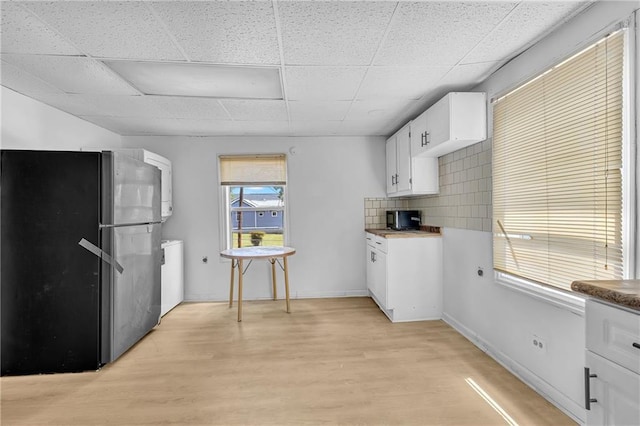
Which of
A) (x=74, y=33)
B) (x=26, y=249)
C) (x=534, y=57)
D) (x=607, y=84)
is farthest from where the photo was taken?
(x=26, y=249)

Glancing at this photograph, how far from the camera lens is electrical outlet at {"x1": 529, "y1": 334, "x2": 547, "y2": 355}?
1952 millimetres

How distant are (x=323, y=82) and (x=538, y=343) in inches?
98.6

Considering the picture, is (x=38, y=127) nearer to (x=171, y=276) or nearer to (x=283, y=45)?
(x=171, y=276)

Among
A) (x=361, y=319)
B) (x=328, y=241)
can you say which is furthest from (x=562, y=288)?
(x=328, y=241)

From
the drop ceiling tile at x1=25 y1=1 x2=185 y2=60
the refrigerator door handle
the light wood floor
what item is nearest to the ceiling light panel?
the drop ceiling tile at x1=25 y1=1 x2=185 y2=60

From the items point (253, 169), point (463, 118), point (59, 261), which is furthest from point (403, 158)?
point (59, 261)

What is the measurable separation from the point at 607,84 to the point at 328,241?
3.33 meters

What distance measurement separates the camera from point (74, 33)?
1.78 metres

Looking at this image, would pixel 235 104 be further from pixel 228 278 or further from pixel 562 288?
pixel 562 288

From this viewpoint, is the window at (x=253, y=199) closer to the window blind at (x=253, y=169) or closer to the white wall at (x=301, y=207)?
the window blind at (x=253, y=169)

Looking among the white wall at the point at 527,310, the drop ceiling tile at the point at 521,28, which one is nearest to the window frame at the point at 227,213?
the white wall at the point at 527,310

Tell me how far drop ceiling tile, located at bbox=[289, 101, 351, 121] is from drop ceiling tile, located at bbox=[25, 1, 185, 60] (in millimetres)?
1279

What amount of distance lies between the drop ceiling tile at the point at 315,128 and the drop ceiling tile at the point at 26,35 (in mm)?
2208

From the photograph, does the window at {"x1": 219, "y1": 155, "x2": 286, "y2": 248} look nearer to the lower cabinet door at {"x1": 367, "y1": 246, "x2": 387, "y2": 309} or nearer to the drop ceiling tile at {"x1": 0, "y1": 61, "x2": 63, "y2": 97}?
the lower cabinet door at {"x1": 367, "y1": 246, "x2": 387, "y2": 309}
